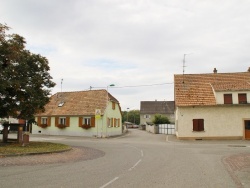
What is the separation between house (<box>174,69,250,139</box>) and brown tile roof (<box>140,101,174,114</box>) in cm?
6012

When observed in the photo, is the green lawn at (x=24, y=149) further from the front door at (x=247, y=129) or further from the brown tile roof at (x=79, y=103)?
the front door at (x=247, y=129)

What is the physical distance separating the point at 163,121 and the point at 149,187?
156ft

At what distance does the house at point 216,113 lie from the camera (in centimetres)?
3300

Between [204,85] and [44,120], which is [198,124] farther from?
[44,120]

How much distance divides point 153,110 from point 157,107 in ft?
6.47

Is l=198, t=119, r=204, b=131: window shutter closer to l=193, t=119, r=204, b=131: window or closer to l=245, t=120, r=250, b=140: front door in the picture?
l=193, t=119, r=204, b=131: window

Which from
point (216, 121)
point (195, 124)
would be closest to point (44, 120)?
point (195, 124)

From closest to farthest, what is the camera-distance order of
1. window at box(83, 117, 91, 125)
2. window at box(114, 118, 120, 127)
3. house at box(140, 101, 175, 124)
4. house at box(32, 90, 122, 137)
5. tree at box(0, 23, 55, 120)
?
tree at box(0, 23, 55, 120)
house at box(32, 90, 122, 137)
window at box(83, 117, 91, 125)
window at box(114, 118, 120, 127)
house at box(140, 101, 175, 124)

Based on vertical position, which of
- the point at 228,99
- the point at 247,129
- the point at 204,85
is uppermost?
the point at 204,85

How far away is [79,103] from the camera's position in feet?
142

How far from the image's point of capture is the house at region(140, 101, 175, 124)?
95.4 m

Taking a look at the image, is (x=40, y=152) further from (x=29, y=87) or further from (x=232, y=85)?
(x=232, y=85)

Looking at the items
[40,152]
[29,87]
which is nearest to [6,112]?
[29,87]

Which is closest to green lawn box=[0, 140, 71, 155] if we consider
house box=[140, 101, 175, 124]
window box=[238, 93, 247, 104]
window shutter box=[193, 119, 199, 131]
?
window shutter box=[193, 119, 199, 131]
